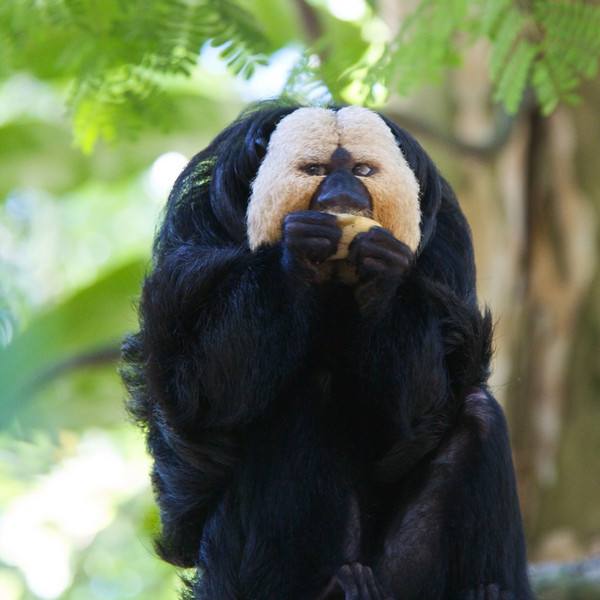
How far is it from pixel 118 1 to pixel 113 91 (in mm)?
479

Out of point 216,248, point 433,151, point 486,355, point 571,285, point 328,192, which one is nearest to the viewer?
point 328,192

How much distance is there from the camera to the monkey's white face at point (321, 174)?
3.46 metres

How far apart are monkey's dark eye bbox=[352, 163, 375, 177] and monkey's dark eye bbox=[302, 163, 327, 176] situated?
0.10 meters

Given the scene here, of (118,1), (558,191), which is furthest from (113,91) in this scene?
(558,191)

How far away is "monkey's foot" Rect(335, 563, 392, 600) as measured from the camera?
3.41 m

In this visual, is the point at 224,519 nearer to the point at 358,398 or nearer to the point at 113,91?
the point at 358,398

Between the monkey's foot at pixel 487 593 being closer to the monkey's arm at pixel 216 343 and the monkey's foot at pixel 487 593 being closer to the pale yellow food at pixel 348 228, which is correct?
the monkey's arm at pixel 216 343

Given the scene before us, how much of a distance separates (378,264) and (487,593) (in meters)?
1.17

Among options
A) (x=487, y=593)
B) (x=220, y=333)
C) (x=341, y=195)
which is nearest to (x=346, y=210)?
(x=341, y=195)

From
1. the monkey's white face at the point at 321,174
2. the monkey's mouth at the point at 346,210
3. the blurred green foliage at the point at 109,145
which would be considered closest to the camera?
the monkey's mouth at the point at 346,210

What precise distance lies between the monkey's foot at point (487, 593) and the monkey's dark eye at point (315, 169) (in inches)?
57.4

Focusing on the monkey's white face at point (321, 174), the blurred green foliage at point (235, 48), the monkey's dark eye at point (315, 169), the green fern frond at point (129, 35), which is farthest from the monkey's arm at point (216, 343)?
the green fern frond at point (129, 35)

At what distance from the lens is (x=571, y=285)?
26.5 feet

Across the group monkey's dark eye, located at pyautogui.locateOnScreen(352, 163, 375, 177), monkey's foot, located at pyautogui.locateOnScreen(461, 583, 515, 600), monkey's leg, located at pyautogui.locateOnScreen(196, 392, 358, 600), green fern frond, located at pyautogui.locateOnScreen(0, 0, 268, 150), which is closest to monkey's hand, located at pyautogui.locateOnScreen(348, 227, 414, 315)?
monkey's dark eye, located at pyautogui.locateOnScreen(352, 163, 375, 177)
